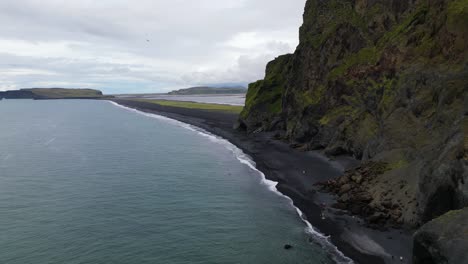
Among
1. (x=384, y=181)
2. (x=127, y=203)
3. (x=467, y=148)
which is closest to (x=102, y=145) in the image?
(x=127, y=203)

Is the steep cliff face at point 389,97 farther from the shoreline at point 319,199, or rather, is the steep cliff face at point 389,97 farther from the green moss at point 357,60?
the shoreline at point 319,199

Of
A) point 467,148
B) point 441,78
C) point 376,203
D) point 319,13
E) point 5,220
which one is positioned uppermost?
point 319,13

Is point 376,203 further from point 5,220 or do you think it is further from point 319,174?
point 5,220

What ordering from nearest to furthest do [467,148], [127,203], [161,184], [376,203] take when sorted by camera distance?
[467,148]
[376,203]
[127,203]
[161,184]

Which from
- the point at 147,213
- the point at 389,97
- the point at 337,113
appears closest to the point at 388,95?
the point at 389,97

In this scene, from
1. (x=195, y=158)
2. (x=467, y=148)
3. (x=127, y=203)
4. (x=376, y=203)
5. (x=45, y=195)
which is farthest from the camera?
(x=195, y=158)

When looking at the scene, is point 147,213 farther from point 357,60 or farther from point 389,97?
point 357,60

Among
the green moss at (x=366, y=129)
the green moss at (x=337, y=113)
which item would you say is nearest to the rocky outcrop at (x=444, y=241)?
the green moss at (x=366, y=129)
